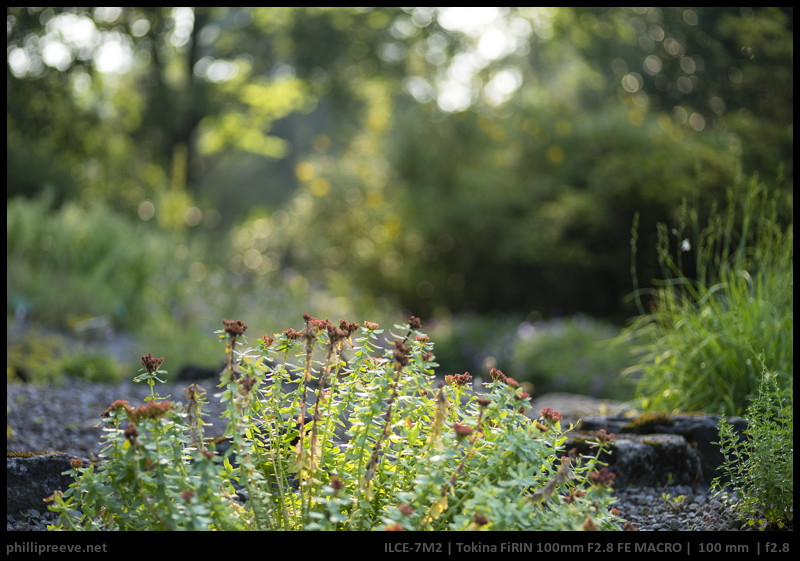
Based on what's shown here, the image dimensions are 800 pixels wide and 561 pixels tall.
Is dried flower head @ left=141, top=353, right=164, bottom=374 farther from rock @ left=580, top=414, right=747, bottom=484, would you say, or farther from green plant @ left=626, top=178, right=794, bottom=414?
green plant @ left=626, top=178, right=794, bottom=414

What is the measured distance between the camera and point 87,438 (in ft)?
11.1

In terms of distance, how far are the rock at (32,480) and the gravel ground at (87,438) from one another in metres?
0.04

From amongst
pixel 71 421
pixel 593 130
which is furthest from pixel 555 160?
pixel 71 421

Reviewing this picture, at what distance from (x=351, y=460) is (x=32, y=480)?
123 cm

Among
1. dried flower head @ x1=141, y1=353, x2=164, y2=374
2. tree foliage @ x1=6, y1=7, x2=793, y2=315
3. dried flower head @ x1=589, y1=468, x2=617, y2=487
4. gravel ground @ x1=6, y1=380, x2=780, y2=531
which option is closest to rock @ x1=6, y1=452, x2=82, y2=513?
gravel ground @ x1=6, y1=380, x2=780, y2=531

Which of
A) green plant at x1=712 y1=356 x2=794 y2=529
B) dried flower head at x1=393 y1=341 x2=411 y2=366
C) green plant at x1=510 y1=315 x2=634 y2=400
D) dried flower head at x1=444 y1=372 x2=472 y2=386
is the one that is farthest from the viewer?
green plant at x1=510 y1=315 x2=634 y2=400

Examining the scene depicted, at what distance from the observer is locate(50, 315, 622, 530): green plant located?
69.2 inches

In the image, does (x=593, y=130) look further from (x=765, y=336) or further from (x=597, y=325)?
(x=765, y=336)

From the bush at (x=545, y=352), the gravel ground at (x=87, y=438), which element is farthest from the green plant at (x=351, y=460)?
the bush at (x=545, y=352)

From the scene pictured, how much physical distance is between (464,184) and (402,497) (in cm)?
817

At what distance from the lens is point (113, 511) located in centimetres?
184

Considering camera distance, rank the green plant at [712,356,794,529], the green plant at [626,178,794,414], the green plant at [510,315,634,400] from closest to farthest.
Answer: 1. the green plant at [712,356,794,529]
2. the green plant at [626,178,794,414]
3. the green plant at [510,315,634,400]

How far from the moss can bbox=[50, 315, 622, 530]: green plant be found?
128cm

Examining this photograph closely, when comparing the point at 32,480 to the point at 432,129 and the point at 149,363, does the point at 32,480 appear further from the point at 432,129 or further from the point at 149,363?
the point at 432,129
